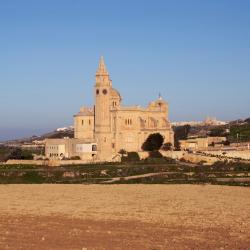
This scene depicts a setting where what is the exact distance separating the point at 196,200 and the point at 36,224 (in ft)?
41.9

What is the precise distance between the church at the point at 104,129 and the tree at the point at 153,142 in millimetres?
624

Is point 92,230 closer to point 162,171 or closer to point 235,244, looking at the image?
point 235,244

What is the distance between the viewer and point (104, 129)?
246 feet

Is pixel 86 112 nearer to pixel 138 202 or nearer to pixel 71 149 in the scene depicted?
pixel 71 149

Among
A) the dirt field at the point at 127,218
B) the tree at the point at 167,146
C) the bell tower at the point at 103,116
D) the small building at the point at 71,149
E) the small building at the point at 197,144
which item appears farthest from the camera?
the small building at the point at 197,144

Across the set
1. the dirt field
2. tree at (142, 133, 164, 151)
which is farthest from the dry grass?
tree at (142, 133, 164, 151)

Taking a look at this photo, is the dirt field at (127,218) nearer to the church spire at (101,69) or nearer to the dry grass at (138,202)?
the dry grass at (138,202)

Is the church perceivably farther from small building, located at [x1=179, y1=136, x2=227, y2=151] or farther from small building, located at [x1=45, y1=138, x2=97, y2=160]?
small building, located at [x1=179, y1=136, x2=227, y2=151]

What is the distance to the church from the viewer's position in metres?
74.3

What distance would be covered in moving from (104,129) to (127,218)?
4519cm

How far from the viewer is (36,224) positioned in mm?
28375

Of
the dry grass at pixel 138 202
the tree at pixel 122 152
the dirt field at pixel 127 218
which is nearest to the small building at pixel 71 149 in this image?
the tree at pixel 122 152

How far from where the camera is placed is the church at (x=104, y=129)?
7431cm

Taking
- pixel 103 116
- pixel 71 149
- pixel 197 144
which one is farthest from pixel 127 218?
pixel 197 144
